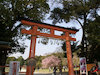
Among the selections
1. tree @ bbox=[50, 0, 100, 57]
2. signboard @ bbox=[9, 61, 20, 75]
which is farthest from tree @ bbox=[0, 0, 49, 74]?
signboard @ bbox=[9, 61, 20, 75]

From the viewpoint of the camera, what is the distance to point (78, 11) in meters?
10.4

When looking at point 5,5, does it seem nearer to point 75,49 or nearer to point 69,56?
point 69,56

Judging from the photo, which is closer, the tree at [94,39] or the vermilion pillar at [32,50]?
the vermilion pillar at [32,50]

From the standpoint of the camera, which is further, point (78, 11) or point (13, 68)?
point (78, 11)

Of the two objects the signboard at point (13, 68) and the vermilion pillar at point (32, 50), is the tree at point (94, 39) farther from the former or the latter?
the signboard at point (13, 68)

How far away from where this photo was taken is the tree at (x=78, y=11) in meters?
10.0

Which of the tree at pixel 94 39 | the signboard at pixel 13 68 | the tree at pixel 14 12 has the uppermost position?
the tree at pixel 14 12

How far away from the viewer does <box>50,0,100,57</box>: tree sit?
32.9ft

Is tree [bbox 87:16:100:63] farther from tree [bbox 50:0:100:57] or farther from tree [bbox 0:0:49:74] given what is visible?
tree [bbox 0:0:49:74]

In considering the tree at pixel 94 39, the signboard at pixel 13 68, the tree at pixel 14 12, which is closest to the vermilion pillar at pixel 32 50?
the signboard at pixel 13 68

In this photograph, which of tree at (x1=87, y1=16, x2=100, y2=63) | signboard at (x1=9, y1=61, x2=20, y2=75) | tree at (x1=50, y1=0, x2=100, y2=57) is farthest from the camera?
tree at (x1=50, y1=0, x2=100, y2=57)

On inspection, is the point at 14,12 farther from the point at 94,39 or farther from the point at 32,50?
the point at 94,39

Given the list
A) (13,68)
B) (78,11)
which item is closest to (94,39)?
(78,11)

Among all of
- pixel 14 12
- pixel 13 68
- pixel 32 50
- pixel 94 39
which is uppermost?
pixel 14 12
